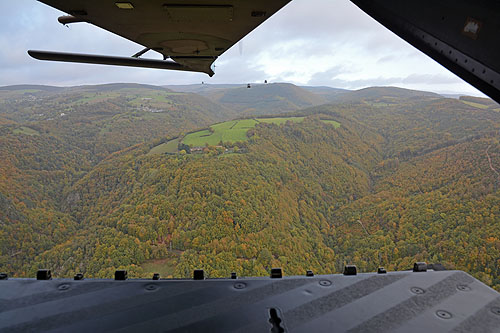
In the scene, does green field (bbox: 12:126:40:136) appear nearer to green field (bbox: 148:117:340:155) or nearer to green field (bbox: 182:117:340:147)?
green field (bbox: 148:117:340:155)

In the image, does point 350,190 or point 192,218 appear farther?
point 350,190

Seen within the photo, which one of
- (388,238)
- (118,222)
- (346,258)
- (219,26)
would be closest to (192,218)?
(118,222)

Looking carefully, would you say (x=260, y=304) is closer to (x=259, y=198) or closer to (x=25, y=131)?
(x=259, y=198)

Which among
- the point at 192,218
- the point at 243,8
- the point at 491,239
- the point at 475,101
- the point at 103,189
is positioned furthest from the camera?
the point at 475,101

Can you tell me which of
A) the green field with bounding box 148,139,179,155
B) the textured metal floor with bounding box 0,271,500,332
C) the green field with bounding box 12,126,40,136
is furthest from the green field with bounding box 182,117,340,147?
the textured metal floor with bounding box 0,271,500,332

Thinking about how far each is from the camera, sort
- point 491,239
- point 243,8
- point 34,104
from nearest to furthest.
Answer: point 243,8
point 491,239
point 34,104

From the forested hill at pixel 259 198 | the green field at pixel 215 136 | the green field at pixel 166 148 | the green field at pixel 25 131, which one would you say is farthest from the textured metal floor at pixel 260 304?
the green field at pixel 25 131

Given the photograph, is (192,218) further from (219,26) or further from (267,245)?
(219,26)
